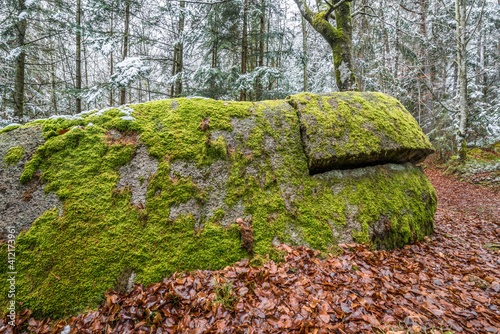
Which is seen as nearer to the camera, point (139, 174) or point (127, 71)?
point (139, 174)

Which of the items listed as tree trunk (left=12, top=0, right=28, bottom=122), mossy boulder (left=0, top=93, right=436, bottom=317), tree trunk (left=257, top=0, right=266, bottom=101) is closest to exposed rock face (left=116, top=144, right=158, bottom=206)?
mossy boulder (left=0, top=93, right=436, bottom=317)

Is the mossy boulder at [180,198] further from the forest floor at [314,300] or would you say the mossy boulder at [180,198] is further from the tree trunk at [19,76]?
the tree trunk at [19,76]

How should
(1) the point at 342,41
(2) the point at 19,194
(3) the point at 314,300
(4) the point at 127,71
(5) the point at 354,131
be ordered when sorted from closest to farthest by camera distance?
(3) the point at 314,300 → (2) the point at 19,194 → (5) the point at 354,131 → (1) the point at 342,41 → (4) the point at 127,71

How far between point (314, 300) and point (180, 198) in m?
2.18

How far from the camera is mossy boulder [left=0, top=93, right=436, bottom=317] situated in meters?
2.41

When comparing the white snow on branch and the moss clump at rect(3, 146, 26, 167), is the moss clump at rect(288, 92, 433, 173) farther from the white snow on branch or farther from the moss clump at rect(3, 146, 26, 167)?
the white snow on branch

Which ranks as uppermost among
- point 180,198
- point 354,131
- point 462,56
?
point 462,56

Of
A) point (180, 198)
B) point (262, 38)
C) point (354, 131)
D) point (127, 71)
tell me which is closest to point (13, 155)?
point (180, 198)

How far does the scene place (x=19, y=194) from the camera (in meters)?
2.55

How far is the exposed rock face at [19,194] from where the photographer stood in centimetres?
242

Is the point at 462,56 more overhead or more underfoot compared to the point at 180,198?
more overhead

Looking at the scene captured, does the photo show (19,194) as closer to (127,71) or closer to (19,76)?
(127,71)

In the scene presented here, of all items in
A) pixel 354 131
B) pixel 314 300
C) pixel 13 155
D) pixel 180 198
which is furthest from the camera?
pixel 354 131

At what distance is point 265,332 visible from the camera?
191 cm
